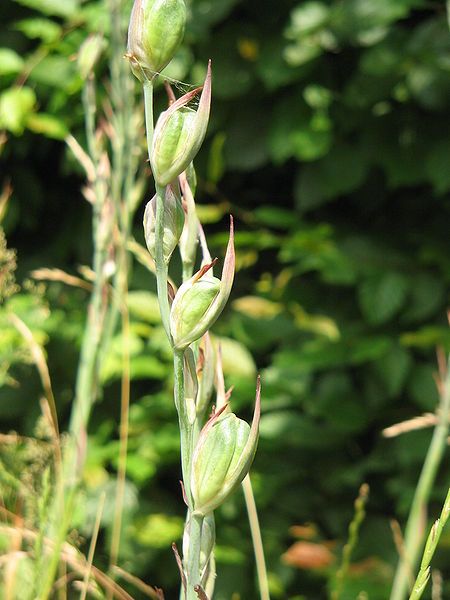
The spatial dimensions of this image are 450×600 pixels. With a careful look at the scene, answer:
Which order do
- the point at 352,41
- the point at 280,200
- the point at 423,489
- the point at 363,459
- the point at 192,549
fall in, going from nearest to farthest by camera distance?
the point at 192,549 → the point at 423,489 → the point at 352,41 → the point at 363,459 → the point at 280,200

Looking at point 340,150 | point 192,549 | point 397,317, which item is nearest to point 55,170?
point 340,150

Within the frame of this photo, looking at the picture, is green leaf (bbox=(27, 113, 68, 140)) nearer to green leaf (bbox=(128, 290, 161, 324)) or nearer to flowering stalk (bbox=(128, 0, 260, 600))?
green leaf (bbox=(128, 290, 161, 324))

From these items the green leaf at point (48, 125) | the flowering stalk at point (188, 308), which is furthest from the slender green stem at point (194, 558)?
the green leaf at point (48, 125)

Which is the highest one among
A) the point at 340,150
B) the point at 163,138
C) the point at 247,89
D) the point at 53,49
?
the point at 163,138

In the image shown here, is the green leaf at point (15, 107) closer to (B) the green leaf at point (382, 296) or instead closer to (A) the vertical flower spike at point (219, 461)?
(B) the green leaf at point (382, 296)

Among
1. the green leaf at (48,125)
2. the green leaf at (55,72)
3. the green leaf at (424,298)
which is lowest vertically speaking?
the green leaf at (424,298)

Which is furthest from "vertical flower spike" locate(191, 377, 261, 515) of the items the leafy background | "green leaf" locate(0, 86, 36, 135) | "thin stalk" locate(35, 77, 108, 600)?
"green leaf" locate(0, 86, 36, 135)

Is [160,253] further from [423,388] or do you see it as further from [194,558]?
[423,388]

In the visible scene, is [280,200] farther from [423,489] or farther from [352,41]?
[423,489]
